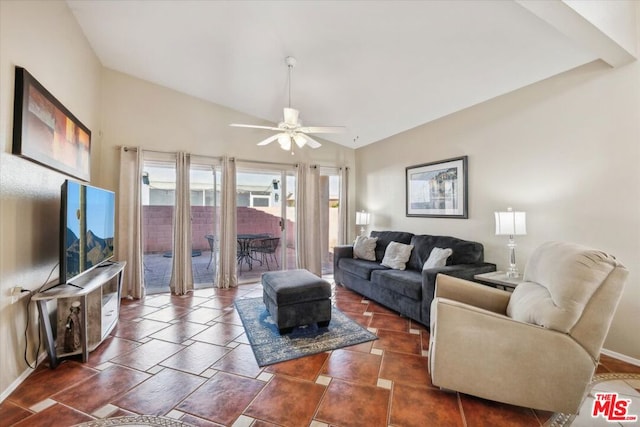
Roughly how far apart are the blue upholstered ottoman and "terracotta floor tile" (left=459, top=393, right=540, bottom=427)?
1412 mm

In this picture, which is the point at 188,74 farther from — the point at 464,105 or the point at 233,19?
the point at 464,105

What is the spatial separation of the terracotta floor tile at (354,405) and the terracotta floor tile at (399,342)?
2.10ft

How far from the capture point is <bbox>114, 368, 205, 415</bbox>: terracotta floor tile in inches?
69.2

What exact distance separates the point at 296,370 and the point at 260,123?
13.2 ft

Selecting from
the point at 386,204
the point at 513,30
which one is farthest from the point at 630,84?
the point at 386,204

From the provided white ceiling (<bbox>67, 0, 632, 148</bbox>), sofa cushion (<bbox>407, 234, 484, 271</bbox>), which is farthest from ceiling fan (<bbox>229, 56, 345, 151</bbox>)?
sofa cushion (<bbox>407, 234, 484, 271</bbox>)

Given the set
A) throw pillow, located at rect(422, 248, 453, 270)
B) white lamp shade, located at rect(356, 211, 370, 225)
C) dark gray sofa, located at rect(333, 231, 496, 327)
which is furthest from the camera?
white lamp shade, located at rect(356, 211, 370, 225)

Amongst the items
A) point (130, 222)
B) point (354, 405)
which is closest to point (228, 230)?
point (130, 222)

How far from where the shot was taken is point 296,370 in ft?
7.12

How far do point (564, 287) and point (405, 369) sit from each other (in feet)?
4.03

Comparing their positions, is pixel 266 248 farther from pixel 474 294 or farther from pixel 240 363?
pixel 474 294

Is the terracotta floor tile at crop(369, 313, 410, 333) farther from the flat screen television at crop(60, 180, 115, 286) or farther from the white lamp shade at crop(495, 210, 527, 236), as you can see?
the flat screen television at crop(60, 180, 115, 286)

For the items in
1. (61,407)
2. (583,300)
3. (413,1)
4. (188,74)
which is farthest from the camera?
(188,74)

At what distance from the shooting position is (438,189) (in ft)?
12.8
